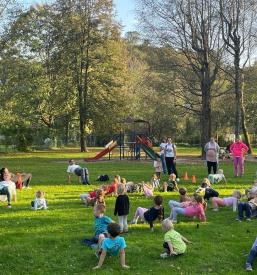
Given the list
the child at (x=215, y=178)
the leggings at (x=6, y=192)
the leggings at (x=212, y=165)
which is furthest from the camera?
the leggings at (x=212, y=165)

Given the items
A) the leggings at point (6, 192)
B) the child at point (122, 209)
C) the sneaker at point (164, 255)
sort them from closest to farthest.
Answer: the sneaker at point (164, 255), the child at point (122, 209), the leggings at point (6, 192)

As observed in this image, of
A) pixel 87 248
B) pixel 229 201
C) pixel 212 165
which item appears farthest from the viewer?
pixel 212 165

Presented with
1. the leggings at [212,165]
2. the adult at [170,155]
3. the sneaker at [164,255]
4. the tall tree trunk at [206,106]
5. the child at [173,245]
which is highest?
the tall tree trunk at [206,106]

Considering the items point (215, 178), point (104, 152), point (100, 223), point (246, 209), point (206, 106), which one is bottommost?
point (246, 209)

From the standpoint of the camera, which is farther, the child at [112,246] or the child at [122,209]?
the child at [122,209]

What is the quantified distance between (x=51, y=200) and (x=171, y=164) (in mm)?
7706

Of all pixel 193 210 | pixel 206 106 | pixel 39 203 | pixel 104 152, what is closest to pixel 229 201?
pixel 193 210

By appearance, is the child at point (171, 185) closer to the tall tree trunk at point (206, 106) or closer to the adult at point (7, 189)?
the adult at point (7, 189)

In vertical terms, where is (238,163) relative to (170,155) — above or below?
below

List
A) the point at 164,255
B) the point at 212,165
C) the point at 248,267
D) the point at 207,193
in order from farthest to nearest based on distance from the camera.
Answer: the point at 212,165 < the point at 207,193 < the point at 164,255 < the point at 248,267

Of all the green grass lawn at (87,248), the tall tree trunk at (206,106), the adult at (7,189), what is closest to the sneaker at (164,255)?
the green grass lawn at (87,248)

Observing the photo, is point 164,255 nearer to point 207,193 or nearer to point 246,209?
point 246,209

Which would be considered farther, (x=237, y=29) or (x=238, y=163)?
(x=237, y=29)

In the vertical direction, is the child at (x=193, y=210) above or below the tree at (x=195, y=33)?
below
